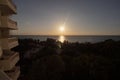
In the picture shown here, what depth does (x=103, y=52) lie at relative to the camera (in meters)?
51.4

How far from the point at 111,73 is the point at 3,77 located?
106 ft

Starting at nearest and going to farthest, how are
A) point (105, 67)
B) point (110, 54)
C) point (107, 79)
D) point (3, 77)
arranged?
point (3, 77) < point (107, 79) < point (105, 67) < point (110, 54)

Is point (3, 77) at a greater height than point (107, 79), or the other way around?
point (3, 77)

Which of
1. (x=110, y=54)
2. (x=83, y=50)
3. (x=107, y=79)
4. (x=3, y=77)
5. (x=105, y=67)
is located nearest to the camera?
(x=3, y=77)

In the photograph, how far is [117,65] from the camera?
124 ft

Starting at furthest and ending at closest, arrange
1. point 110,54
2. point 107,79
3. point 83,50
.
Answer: point 83,50 → point 110,54 → point 107,79

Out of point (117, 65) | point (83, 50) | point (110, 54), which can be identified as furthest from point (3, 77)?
point (83, 50)

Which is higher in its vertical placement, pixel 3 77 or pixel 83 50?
pixel 3 77

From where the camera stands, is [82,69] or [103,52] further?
[103,52]

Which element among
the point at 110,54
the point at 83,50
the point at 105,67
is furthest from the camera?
the point at 83,50

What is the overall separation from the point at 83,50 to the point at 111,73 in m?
20.6

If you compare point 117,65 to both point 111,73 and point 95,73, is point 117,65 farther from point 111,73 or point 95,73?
point 95,73

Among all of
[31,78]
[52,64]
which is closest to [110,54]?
[52,64]

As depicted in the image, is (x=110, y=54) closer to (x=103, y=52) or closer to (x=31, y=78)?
(x=103, y=52)
